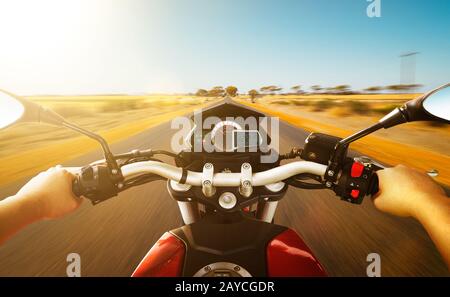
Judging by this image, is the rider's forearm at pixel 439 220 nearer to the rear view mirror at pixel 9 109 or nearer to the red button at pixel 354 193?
the red button at pixel 354 193

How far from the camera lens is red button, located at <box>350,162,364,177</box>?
134cm

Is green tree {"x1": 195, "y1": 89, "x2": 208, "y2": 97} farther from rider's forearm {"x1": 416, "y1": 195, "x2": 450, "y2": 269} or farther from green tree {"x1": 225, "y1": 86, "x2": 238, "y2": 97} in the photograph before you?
rider's forearm {"x1": 416, "y1": 195, "x2": 450, "y2": 269}

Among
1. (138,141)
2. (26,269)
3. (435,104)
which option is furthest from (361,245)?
(138,141)

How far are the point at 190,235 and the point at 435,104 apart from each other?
1110mm

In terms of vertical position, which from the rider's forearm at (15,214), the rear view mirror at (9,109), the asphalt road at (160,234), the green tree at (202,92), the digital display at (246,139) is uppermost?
the green tree at (202,92)

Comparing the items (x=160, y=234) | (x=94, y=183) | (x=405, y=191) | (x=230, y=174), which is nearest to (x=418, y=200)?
(x=405, y=191)

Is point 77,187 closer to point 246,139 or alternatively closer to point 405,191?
point 246,139

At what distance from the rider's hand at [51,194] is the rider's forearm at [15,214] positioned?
15 mm

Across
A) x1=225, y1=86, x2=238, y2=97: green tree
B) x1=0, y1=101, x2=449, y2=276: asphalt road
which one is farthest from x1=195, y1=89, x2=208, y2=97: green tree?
x1=0, y1=101, x2=449, y2=276: asphalt road

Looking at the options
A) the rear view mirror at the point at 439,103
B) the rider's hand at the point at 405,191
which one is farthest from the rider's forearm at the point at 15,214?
the rear view mirror at the point at 439,103

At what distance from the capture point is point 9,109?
1.34m

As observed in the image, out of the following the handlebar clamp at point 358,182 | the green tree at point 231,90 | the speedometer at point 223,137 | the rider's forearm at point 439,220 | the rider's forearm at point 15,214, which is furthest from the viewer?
the green tree at point 231,90

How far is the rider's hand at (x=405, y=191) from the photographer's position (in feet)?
3.66
